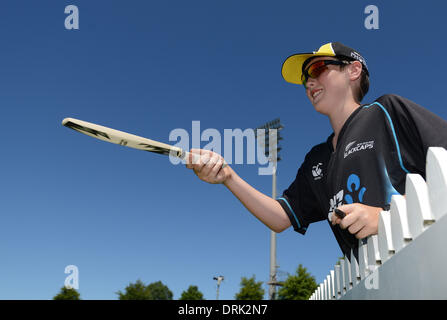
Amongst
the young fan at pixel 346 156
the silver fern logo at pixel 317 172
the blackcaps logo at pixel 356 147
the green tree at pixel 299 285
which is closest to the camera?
the young fan at pixel 346 156

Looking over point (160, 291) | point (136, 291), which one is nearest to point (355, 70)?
point (136, 291)

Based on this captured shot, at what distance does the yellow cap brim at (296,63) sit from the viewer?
372 centimetres

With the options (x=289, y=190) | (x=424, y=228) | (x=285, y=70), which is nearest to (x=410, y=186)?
(x=424, y=228)

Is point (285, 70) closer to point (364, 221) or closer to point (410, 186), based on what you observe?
point (364, 221)

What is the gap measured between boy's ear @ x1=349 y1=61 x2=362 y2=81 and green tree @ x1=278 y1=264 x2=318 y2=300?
26870 mm

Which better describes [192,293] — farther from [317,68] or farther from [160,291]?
[160,291]

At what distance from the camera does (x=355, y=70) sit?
373 centimetres

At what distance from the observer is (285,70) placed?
429 cm

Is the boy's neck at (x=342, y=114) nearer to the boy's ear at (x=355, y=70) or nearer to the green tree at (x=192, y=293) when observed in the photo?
the boy's ear at (x=355, y=70)

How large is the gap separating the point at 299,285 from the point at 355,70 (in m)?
27.3

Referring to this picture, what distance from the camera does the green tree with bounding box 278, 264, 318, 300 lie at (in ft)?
94.1

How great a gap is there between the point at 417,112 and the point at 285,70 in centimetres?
186

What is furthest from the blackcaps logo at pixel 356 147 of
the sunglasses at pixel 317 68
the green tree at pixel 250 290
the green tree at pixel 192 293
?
the green tree at pixel 192 293

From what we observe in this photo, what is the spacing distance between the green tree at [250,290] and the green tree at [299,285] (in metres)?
5.28
